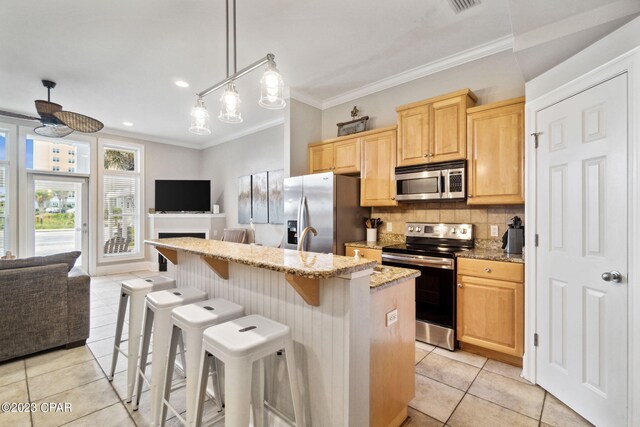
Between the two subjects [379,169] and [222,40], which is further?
[379,169]

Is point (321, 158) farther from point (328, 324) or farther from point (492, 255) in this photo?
point (328, 324)

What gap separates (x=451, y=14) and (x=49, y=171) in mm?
6499

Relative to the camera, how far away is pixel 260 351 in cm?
127

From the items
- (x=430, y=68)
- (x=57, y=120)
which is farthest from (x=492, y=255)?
(x=57, y=120)

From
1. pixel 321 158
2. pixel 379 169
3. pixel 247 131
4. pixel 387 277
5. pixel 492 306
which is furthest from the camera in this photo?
pixel 247 131

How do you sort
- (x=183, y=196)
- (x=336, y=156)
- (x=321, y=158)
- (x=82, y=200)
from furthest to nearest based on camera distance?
(x=183, y=196)
(x=82, y=200)
(x=321, y=158)
(x=336, y=156)

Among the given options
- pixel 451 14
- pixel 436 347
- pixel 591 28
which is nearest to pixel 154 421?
pixel 436 347

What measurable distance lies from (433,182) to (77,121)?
371 cm

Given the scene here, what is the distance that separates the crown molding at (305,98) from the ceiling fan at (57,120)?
2.22 m

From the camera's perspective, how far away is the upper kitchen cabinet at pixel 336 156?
12.1 ft

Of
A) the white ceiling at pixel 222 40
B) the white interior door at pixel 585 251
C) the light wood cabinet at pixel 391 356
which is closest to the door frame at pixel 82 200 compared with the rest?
the white ceiling at pixel 222 40

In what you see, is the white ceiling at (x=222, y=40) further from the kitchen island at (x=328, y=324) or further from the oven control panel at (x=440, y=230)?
the kitchen island at (x=328, y=324)

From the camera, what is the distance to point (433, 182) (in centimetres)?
303

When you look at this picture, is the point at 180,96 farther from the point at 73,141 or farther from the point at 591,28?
the point at 591,28
